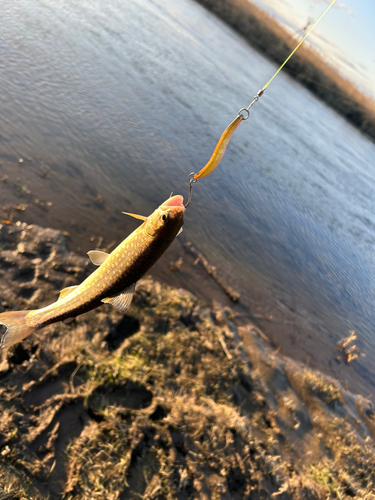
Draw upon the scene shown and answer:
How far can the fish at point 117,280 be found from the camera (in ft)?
8.87

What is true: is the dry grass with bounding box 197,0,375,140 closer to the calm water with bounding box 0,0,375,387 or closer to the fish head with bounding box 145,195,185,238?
the calm water with bounding box 0,0,375,387

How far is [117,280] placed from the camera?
2.81 m

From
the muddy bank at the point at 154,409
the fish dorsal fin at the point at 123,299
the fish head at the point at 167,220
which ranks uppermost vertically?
the fish head at the point at 167,220

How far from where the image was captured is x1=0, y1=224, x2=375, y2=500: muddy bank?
142 inches

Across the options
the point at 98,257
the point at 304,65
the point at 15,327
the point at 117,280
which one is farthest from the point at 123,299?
the point at 304,65

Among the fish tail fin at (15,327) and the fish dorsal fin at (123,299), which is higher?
the fish dorsal fin at (123,299)

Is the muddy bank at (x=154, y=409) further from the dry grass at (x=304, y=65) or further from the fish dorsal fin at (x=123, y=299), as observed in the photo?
the dry grass at (x=304, y=65)

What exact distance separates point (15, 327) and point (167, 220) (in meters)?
1.72

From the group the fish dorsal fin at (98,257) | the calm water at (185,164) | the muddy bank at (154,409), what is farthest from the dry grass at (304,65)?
the fish dorsal fin at (98,257)

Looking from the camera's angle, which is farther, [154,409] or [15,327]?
[154,409]

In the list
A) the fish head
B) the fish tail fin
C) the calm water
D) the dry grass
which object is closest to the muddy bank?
the fish tail fin

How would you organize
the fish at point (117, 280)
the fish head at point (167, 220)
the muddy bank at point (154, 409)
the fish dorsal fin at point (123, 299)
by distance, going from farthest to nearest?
the muddy bank at point (154, 409), the fish dorsal fin at point (123, 299), the fish at point (117, 280), the fish head at point (167, 220)

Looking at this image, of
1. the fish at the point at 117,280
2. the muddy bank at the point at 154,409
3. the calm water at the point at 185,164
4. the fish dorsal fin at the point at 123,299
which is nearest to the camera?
the fish at the point at 117,280

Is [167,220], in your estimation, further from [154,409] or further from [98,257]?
[154,409]
